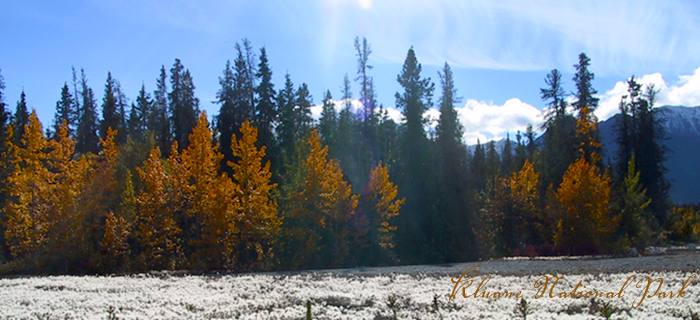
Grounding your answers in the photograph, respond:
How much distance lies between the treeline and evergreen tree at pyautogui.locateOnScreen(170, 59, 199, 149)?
0.18 meters

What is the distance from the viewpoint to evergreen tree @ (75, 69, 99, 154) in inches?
1975

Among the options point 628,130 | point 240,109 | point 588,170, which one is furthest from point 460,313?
point 628,130

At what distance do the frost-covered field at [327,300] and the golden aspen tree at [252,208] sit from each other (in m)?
9.74

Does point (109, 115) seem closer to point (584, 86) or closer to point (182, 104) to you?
point (182, 104)

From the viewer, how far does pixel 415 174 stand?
36.9 metres

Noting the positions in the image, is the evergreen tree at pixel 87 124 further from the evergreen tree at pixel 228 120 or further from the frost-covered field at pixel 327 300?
the frost-covered field at pixel 327 300

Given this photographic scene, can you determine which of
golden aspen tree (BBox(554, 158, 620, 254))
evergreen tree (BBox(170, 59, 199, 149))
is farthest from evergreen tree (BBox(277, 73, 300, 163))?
golden aspen tree (BBox(554, 158, 620, 254))

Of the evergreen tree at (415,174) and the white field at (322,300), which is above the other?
the evergreen tree at (415,174)

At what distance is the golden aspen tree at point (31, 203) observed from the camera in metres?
22.9

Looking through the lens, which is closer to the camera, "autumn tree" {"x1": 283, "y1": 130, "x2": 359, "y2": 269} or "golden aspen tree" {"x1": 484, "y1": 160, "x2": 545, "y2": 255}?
"autumn tree" {"x1": 283, "y1": 130, "x2": 359, "y2": 269}

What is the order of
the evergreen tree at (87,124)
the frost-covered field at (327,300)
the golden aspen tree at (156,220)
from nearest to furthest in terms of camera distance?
1. the frost-covered field at (327,300)
2. the golden aspen tree at (156,220)
3. the evergreen tree at (87,124)

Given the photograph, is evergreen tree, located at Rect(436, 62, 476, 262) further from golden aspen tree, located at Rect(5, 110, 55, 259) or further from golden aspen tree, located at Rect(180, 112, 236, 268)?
golden aspen tree, located at Rect(5, 110, 55, 259)

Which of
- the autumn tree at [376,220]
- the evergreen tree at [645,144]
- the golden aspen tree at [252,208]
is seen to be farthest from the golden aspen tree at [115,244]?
the evergreen tree at [645,144]

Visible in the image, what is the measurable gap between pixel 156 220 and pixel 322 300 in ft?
53.5
